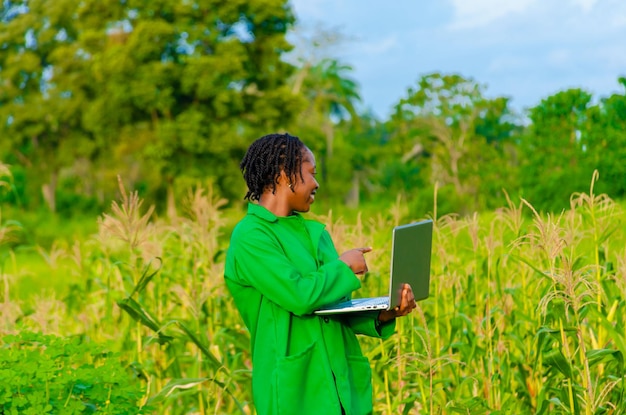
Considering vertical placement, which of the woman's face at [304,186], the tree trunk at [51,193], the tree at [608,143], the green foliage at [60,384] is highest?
the tree trunk at [51,193]

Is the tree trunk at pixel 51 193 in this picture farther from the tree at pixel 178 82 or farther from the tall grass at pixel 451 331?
the tall grass at pixel 451 331

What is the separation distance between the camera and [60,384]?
137 inches

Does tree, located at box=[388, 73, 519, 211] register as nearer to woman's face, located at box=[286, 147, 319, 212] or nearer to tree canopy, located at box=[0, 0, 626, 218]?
tree canopy, located at box=[0, 0, 626, 218]

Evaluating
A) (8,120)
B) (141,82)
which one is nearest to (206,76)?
(141,82)

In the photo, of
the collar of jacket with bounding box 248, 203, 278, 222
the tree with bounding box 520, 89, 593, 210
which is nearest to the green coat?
the collar of jacket with bounding box 248, 203, 278, 222

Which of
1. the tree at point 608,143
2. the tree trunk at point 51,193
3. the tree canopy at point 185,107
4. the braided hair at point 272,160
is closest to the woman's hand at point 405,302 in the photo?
the braided hair at point 272,160

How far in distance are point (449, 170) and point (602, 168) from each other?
55.7ft

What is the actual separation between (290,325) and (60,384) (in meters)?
1.08

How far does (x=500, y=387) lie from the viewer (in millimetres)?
4379

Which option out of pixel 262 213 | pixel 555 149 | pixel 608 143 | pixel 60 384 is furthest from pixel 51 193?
pixel 262 213

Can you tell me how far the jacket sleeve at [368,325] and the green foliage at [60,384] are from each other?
1.03 meters

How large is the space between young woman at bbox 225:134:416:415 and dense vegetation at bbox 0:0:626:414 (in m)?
0.73

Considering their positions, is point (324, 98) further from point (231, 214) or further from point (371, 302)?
point (371, 302)

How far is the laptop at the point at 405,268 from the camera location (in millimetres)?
2668
